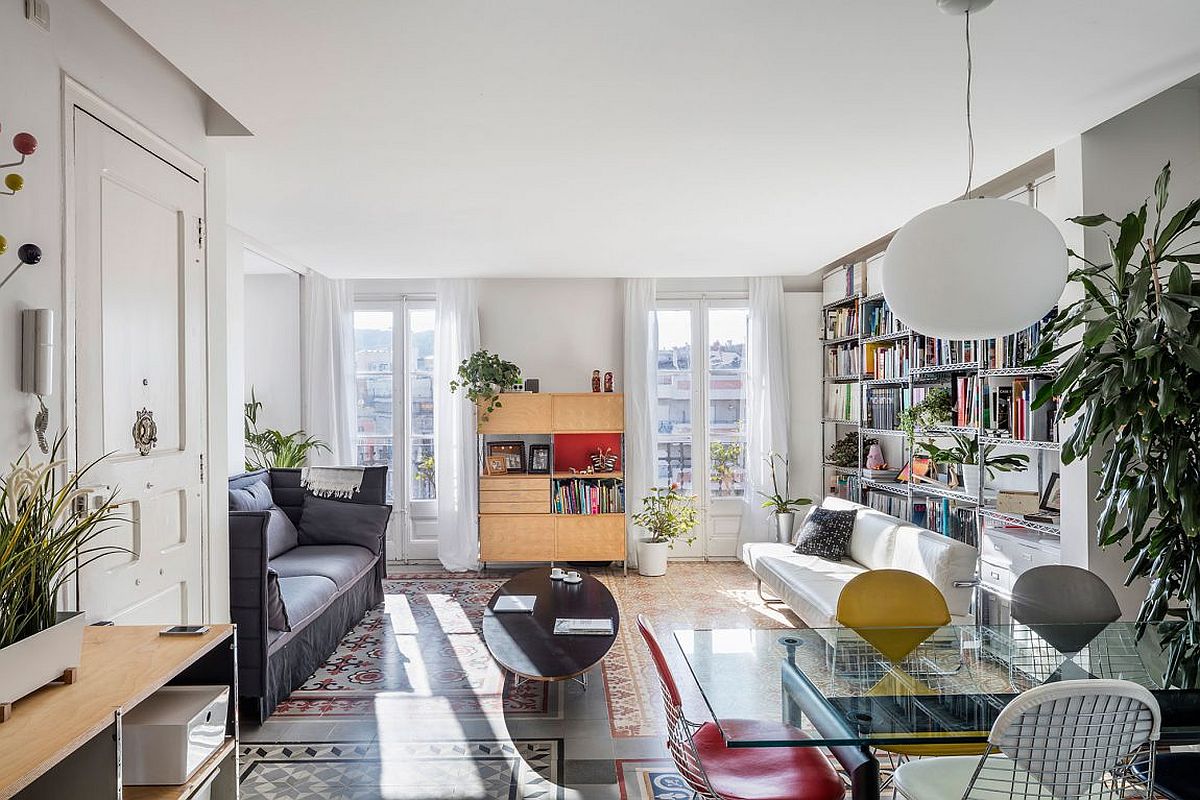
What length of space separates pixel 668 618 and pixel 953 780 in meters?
3.03

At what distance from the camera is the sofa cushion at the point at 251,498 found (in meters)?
4.20

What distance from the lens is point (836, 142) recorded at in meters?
3.20

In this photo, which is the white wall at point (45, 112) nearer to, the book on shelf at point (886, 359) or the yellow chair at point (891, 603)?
the yellow chair at point (891, 603)

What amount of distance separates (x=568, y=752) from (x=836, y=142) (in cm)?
287

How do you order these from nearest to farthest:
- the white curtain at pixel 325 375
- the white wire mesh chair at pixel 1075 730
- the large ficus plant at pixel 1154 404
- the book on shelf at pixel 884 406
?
the white wire mesh chair at pixel 1075 730
the large ficus plant at pixel 1154 404
the book on shelf at pixel 884 406
the white curtain at pixel 325 375

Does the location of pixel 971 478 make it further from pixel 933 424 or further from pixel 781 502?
pixel 781 502

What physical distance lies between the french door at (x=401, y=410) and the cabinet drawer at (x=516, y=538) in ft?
2.36

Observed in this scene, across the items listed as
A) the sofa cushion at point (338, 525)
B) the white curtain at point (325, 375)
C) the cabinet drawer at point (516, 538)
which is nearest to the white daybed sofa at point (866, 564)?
the cabinet drawer at point (516, 538)

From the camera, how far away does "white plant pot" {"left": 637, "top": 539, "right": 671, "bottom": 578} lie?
20.4 ft

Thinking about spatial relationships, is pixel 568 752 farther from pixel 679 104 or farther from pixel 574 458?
pixel 574 458

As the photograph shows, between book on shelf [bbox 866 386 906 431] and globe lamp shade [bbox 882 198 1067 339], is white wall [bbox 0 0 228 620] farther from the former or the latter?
book on shelf [bbox 866 386 906 431]

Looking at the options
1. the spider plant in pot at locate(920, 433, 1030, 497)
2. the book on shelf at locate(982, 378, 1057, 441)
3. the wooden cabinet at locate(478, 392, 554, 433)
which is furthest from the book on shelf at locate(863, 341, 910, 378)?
the wooden cabinet at locate(478, 392, 554, 433)

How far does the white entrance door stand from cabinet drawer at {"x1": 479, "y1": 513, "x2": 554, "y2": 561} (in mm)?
3491

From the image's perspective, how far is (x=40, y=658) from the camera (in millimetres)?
1464
